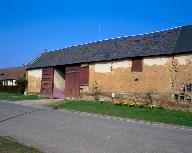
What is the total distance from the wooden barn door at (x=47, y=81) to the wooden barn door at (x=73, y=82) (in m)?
3.16

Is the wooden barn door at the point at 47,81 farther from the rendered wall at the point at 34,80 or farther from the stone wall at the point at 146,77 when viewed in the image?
the stone wall at the point at 146,77

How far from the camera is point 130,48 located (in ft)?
94.6

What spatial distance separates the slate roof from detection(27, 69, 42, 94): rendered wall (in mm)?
1351

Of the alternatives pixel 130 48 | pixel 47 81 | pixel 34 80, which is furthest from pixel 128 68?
pixel 34 80

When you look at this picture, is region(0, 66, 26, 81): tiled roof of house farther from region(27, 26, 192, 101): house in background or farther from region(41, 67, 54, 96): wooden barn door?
region(27, 26, 192, 101): house in background

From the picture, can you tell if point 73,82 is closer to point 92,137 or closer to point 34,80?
point 34,80

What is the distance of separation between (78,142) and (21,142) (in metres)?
1.86

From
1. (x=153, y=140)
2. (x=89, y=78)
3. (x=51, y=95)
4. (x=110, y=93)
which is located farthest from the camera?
(x=51, y=95)

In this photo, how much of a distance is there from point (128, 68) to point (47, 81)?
44.5ft

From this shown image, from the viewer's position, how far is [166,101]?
24.4 m

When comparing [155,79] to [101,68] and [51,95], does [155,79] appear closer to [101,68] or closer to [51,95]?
[101,68]

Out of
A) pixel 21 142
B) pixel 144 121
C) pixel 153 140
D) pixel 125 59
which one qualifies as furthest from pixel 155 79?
pixel 21 142

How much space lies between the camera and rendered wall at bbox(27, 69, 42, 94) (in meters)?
39.4

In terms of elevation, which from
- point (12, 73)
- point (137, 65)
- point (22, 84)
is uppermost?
point (12, 73)
